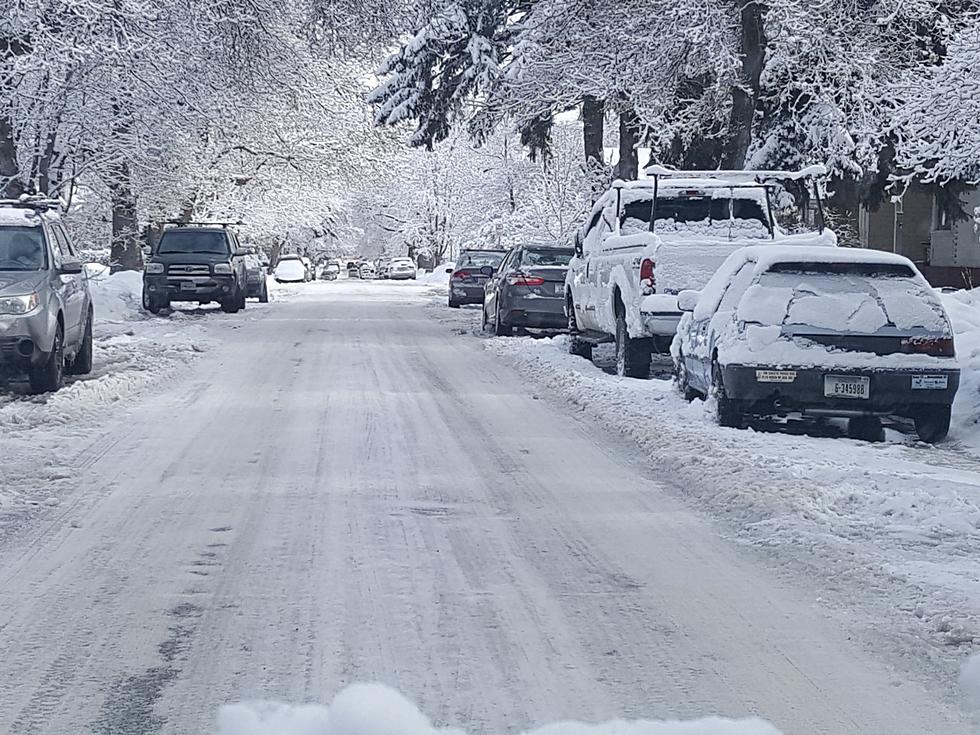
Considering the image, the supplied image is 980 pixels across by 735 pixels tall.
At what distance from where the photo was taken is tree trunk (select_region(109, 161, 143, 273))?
3275cm

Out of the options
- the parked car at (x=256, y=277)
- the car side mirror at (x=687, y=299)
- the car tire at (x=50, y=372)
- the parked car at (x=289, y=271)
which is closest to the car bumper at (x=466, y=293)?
the parked car at (x=256, y=277)

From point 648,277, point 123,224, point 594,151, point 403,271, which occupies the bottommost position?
point 403,271

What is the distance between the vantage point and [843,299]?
38.8 ft

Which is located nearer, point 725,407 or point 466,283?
point 725,407

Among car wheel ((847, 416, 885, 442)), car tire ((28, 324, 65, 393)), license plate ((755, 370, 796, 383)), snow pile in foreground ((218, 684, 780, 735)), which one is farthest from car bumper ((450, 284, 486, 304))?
snow pile in foreground ((218, 684, 780, 735))

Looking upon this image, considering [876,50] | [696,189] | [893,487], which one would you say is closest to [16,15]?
[696,189]

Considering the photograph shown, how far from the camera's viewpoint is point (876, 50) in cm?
2530

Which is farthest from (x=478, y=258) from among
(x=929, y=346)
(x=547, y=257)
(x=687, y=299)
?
(x=929, y=346)

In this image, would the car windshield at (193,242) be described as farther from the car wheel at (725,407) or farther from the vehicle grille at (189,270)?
the car wheel at (725,407)

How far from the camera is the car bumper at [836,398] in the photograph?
11.5m

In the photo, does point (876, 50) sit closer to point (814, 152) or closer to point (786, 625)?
point (814, 152)

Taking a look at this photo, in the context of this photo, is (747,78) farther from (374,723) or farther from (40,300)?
(374,723)

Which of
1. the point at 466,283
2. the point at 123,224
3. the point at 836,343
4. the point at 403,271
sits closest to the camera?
the point at 836,343

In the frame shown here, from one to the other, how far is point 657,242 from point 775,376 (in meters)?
4.07
